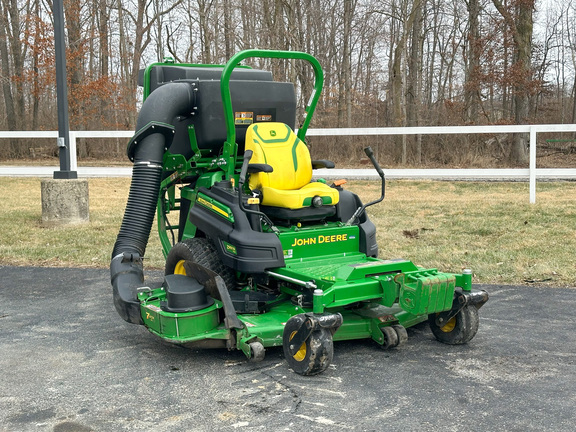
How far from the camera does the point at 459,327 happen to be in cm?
462

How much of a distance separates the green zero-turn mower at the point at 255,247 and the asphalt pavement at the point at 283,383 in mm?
195

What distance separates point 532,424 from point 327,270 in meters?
1.65

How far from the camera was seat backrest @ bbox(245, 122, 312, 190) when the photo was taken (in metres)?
5.06

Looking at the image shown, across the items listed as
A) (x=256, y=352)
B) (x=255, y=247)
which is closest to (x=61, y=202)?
(x=255, y=247)

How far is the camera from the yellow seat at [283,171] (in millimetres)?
4898

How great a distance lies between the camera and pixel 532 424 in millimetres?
3426

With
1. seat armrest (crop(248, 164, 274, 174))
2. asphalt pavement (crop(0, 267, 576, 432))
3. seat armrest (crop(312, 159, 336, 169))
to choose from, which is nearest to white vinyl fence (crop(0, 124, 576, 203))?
seat armrest (crop(312, 159, 336, 169))

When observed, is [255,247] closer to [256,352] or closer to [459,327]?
[256,352]

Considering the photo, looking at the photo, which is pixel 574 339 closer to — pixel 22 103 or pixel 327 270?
pixel 327 270

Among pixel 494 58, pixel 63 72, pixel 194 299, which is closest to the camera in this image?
pixel 194 299

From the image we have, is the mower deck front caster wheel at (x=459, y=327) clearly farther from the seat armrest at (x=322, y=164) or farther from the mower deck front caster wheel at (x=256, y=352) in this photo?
the seat armrest at (x=322, y=164)

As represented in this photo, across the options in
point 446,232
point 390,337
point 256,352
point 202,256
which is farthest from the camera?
point 446,232

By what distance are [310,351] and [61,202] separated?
6820 mm

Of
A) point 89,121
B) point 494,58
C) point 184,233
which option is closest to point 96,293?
point 184,233
